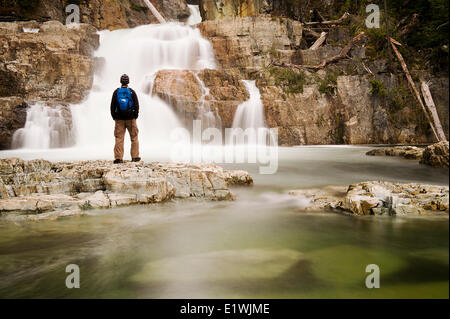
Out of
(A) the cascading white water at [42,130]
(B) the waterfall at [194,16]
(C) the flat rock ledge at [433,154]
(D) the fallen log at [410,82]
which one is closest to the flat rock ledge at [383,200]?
(C) the flat rock ledge at [433,154]

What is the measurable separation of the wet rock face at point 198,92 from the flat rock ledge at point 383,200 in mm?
9720

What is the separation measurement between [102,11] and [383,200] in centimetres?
2419

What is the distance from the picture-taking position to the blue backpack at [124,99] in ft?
20.4

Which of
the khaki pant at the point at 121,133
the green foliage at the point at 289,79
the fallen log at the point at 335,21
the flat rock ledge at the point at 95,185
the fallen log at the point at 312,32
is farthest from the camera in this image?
the fallen log at the point at 312,32

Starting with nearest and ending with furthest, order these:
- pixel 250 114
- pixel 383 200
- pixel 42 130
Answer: pixel 383 200 → pixel 42 130 → pixel 250 114

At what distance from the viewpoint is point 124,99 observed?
6.23 m

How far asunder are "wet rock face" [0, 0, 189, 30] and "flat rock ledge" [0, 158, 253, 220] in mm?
19019

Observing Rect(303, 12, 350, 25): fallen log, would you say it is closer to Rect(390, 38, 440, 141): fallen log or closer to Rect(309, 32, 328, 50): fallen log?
Rect(309, 32, 328, 50): fallen log

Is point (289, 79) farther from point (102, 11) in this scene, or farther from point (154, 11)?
point (154, 11)

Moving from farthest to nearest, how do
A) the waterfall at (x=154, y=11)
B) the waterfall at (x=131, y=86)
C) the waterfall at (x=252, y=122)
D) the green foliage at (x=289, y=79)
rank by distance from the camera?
the waterfall at (x=154, y=11)
the green foliage at (x=289, y=79)
the waterfall at (x=252, y=122)
the waterfall at (x=131, y=86)

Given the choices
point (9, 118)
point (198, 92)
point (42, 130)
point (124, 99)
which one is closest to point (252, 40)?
point (198, 92)

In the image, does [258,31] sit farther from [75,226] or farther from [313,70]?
[75,226]

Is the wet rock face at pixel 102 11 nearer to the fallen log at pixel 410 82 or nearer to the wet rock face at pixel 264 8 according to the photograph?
the wet rock face at pixel 264 8
